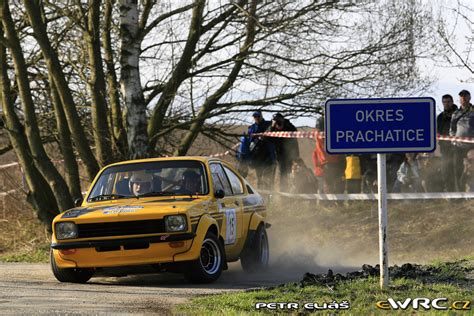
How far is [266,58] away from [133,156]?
3352 millimetres

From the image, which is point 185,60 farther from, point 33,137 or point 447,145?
point 447,145

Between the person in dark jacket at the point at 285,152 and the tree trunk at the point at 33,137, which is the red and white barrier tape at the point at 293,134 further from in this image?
the tree trunk at the point at 33,137

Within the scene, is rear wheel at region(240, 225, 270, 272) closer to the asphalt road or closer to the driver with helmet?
the asphalt road

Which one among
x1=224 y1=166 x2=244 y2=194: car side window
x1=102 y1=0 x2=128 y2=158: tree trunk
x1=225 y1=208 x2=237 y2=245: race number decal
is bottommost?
x1=225 y1=208 x2=237 y2=245: race number decal

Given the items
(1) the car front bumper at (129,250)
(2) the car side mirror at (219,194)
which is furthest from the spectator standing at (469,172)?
(1) the car front bumper at (129,250)

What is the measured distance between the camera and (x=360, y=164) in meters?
19.6

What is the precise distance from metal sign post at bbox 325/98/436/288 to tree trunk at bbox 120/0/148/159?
27.0 feet

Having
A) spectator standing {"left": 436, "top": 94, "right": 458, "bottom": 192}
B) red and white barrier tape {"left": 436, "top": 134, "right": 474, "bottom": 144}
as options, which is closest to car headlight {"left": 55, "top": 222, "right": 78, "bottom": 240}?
red and white barrier tape {"left": 436, "top": 134, "right": 474, "bottom": 144}

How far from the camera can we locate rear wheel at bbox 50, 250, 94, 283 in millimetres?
12016

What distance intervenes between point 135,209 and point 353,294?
3.23m

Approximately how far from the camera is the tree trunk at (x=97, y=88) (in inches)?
730

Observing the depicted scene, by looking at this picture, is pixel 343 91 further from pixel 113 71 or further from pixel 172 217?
pixel 172 217

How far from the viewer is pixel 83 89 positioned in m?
20.1

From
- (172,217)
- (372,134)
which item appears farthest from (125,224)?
(372,134)
